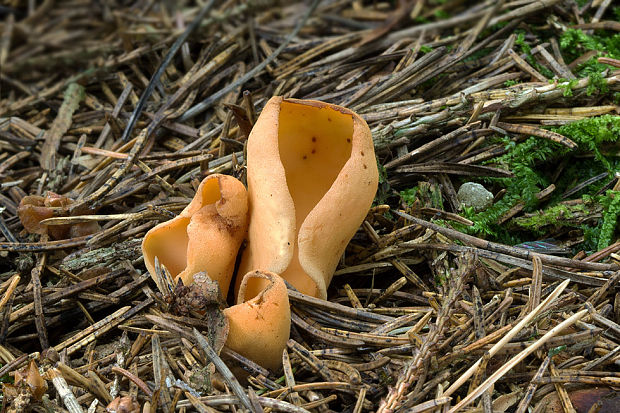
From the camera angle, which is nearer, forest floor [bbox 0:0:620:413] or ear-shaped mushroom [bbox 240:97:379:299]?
forest floor [bbox 0:0:620:413]

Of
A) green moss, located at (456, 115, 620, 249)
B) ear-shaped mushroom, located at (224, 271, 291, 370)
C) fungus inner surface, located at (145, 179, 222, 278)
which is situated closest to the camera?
ear-shaped mushroom, located at (224, 271, 291, 370)

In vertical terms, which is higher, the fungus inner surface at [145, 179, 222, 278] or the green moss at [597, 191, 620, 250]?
the fungus inner surface at [145, 179, 222, 278]

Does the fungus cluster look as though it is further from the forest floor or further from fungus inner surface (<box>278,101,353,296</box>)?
the forest floor

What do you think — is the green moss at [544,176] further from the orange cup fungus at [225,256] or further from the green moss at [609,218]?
the orange cup fungus at [225,256]

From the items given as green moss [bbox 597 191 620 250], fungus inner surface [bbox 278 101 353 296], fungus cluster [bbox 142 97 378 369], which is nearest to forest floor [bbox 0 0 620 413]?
green moss [bbox 597 191 620 250]

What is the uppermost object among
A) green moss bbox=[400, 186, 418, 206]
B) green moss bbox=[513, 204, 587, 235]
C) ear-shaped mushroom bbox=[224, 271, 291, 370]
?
ear-shaped mushroom bbox=[224, 271, 291, 370]

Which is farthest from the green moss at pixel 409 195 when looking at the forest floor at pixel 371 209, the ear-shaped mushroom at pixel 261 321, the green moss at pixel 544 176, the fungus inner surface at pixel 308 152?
the ear-shaped mushroom at pixel 261 321

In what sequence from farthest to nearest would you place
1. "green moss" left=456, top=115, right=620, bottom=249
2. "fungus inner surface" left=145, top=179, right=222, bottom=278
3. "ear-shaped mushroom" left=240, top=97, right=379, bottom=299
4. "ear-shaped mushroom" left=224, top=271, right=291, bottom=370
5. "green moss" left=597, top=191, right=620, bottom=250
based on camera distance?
"green moss" left=456, top=115, right=620, bottom=249
"green moss" left=597, top=191, right=620, bottom=250
"fungus inner surface" left=145, top=179, right=222, bottom=278
"ear-shaped mushroom" left=240, top=97, right=379, bottom=299
"ear-shaped mushroom" left=224, top=271, right=291, bottom=370
